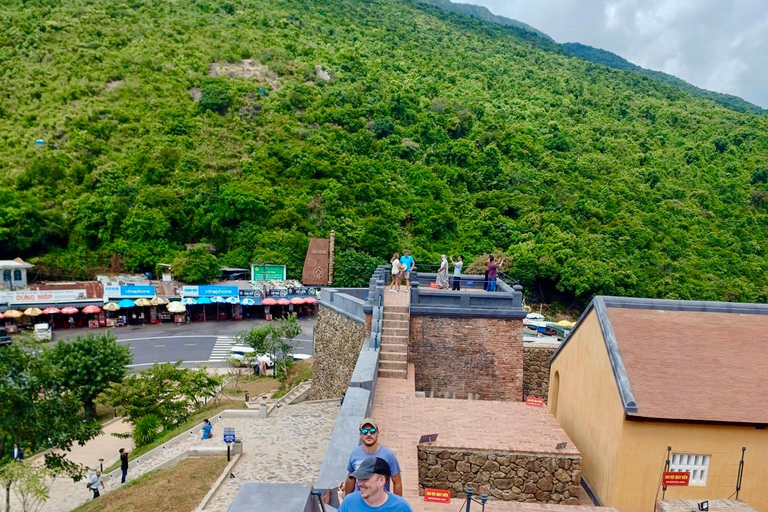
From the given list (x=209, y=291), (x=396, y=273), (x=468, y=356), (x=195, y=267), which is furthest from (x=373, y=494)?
(x=195, y=267)

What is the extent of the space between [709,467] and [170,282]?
39638 mm

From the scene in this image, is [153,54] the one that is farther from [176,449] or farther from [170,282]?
[176,449]

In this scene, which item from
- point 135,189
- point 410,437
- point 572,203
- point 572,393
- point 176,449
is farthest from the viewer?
point 572,203

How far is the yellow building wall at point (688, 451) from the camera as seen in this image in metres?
7.75

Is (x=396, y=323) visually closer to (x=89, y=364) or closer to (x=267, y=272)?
(x=89, y=364)

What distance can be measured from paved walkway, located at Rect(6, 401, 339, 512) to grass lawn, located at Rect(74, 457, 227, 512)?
0.56m

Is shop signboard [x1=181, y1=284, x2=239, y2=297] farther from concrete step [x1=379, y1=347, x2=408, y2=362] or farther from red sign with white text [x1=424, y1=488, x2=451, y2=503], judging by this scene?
red sign with white text [x1=424, y1=488, x2=451, y2=503]

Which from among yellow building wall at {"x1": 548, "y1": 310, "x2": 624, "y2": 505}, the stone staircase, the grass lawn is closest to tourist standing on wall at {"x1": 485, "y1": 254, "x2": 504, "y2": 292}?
the stone staircase

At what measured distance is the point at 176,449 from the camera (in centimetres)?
1577

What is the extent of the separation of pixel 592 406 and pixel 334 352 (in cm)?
901

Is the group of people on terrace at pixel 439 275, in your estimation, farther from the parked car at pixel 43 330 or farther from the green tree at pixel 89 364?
the parked car at pixel 43 330

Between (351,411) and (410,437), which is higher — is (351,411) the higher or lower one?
the higher one

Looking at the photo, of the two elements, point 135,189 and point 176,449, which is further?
point 135,189

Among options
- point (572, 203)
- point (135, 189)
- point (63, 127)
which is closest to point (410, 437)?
A: point (135, 189)
